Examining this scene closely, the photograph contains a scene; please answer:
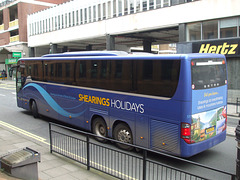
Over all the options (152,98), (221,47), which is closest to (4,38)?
(221,47)

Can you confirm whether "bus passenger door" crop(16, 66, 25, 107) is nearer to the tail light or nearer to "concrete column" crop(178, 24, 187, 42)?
the tail light

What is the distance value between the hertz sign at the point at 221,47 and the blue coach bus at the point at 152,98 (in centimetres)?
1208

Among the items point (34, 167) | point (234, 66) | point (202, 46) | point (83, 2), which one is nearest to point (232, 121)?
point (234, 66)

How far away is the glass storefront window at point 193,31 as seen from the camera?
21219mm

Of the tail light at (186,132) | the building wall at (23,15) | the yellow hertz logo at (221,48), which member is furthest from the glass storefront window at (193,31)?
the building wall at (23,15)

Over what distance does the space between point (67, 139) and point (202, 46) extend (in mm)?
16314

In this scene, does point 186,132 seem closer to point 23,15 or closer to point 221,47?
point 221,47

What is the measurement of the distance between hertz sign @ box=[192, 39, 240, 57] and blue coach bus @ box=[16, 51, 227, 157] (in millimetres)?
12083

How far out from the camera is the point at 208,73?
6.82m

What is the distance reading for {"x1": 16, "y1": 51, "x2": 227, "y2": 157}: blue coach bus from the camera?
636 centimetres

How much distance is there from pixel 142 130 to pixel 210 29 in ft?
52.6

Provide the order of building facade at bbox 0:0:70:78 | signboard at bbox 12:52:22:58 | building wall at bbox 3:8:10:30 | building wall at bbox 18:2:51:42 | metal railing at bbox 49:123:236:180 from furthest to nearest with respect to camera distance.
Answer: building wall at bbox 3:8:10:30, building wall at bbox 18:2:51:42, building facade at bbox 0:0:70:78, signboard at bbox 12:52:22:58, metal railing at bbox 49:123:236:180

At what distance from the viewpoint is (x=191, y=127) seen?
6316 millimetres

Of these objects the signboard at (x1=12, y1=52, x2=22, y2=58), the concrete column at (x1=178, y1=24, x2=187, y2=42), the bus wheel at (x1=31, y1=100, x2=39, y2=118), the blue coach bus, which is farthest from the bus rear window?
the signboard at (x1=12, y1=52, x2=22, y2=58)
